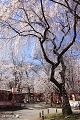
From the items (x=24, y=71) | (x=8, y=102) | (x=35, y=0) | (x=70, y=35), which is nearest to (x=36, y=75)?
(x=24, y=71)

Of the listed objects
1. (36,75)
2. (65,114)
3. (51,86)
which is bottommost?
(65,114)

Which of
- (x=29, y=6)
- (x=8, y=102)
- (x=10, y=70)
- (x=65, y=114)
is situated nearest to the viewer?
(x=29, y=6)

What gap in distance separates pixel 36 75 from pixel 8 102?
73.7 ft

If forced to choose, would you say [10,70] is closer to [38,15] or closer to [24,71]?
[24,71]

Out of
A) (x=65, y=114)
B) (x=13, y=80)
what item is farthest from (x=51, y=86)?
(x=65, y=114)

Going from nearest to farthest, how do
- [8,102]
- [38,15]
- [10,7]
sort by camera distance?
1. [10,7]
2. [38,15]
3. [8,102]

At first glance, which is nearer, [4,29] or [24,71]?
[4,29]

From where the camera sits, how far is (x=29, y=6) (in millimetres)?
15984

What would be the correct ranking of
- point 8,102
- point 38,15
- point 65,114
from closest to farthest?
point 38,15 → point 65,114 → point 8,102

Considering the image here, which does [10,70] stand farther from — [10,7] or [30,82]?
[10,7]

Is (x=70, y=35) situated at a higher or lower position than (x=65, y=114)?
higher

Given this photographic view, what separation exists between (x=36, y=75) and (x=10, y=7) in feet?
144

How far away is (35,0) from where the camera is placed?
50.2 ft

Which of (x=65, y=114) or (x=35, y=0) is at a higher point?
(x=35, y=0)
